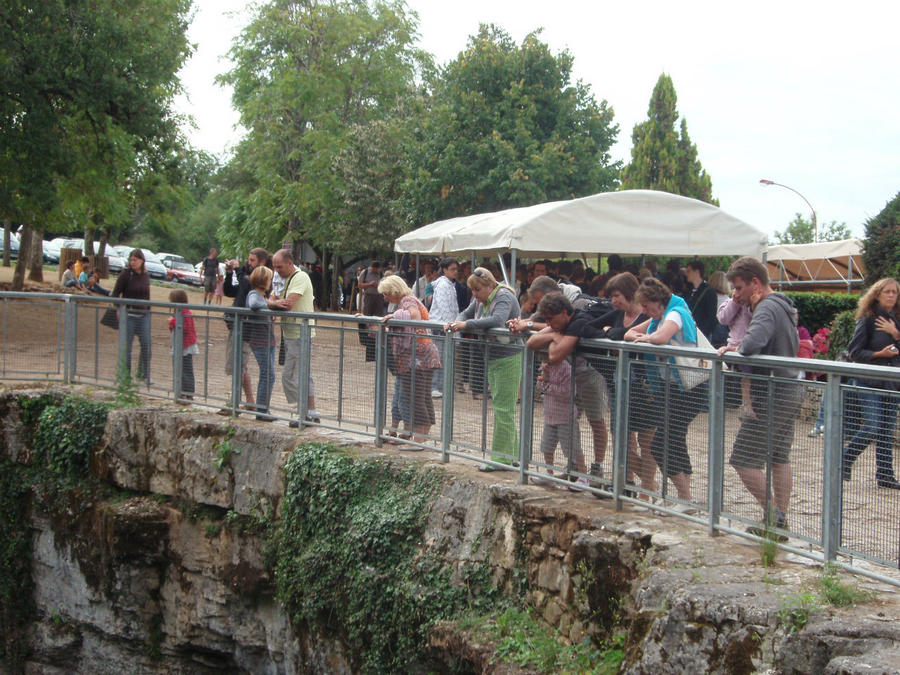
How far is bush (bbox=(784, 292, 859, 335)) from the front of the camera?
15.1 meters

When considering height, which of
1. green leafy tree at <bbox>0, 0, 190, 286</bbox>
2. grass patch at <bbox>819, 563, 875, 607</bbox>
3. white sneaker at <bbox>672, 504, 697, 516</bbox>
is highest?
green leafy tree at <bbox>0, 0, 190, 286</bbox>

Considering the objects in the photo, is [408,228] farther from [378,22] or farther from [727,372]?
[727,372]

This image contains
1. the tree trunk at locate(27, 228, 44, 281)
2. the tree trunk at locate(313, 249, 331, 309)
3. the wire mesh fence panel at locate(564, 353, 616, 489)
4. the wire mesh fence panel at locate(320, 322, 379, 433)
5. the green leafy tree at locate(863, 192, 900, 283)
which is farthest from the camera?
the tree trunk at locate(313, 249, 331, 309)

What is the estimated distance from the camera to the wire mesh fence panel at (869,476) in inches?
177

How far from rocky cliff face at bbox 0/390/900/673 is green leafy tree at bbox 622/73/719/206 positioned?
38.6 meters

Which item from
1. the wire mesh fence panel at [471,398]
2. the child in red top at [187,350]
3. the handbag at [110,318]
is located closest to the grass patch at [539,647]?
the wire mesh fence panel at [471,398]

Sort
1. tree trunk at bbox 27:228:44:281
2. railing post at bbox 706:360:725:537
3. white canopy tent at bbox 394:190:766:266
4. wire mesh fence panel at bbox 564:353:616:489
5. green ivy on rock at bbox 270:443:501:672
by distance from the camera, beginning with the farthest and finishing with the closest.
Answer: tree trunk at bbox 27:228:44:281, white canopy tent at bbox 394:190:766:266, green ivy on rock at bbox 270:443:501:672, wire mesh fence panel at bbox 564:353:616:489, railing post at bbox 706:360:725:537

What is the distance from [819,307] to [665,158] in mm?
32505

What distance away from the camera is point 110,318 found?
10797mm

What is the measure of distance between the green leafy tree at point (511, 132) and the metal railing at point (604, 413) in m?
15.2

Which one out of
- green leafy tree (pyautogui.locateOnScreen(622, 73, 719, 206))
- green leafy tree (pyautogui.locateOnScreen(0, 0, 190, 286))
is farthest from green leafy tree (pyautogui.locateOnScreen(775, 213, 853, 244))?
green leafy tree (pyautogui.locateOnScreen(0, 0, 190, 286))

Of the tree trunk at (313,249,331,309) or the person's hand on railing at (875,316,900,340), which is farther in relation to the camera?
the tree trunk at (313,249,331,309)

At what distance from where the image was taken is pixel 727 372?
17.3ft

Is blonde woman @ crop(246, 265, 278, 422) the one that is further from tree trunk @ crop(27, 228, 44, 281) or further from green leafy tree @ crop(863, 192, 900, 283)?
tree trunk @ crop(27, 228, 44, 281)
